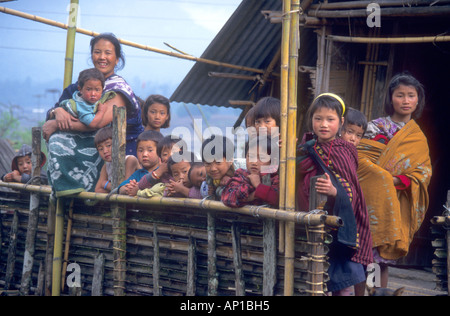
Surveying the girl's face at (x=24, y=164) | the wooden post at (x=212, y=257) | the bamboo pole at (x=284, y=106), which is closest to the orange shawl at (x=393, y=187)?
the bamboo pole at (x=284, y=106)

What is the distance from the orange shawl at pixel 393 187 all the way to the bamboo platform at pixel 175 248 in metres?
0.75

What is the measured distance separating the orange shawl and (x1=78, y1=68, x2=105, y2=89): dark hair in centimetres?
227

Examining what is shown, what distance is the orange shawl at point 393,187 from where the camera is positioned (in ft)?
13.2

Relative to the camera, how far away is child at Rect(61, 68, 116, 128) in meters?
4.97

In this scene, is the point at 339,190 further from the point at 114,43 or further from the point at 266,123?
the point at 114,43

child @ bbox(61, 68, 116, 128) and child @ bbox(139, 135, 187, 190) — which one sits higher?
child @ bbox(61, 68, 116, 128)

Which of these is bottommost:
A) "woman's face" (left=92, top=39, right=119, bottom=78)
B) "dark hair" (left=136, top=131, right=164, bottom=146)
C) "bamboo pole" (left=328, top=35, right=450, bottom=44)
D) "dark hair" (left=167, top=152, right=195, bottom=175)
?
"dark hair" (left=167, top=152, right=195, bottom=175)

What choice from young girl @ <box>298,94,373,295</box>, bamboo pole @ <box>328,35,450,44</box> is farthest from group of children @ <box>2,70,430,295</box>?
bamboo pole @ <box>328,35,450,44</box>

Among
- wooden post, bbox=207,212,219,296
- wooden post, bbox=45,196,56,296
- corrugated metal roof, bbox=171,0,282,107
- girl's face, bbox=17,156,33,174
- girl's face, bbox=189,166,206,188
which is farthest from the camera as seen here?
corrugated metal roof, bbox=171,0,282,107

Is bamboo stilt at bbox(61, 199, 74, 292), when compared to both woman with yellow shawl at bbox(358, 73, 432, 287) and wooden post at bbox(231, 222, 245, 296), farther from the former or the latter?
woman with yellow shawl at bbox(358, 73, 432, 287)

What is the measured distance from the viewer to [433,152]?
6.71 meters


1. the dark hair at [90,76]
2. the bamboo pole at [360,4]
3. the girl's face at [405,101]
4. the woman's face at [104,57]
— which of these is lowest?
the girl's face at [405,101]

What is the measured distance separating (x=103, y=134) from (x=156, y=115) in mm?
660

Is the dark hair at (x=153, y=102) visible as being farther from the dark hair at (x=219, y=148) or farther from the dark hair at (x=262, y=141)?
the dark hair at (x=262, y=141)
